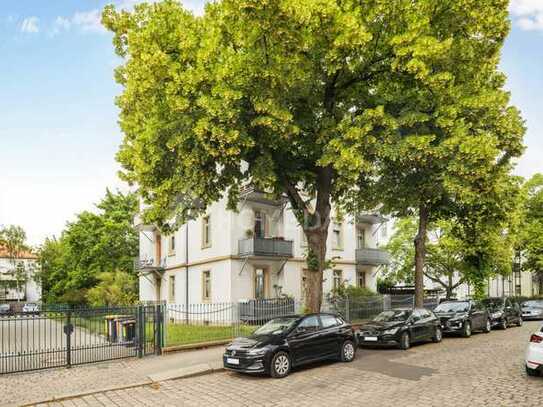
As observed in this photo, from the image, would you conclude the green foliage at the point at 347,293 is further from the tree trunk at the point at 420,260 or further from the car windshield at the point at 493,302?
the car windshield at the point at 493,302

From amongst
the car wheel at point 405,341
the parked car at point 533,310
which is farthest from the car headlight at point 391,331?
the parked car at point 533,310

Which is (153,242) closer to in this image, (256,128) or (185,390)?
(256,128)

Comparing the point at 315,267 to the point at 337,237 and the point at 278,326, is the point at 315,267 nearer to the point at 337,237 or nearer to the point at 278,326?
the point at 278,326

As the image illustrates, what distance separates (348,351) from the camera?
567 inches

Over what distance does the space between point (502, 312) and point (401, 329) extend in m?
10.9

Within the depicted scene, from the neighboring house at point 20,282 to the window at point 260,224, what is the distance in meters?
44.2

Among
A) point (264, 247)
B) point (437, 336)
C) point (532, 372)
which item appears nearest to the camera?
point (532, 372)

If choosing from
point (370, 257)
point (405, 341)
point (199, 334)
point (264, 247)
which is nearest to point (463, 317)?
point (405, 341)

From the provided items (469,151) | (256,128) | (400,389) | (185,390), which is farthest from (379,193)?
(185,390)

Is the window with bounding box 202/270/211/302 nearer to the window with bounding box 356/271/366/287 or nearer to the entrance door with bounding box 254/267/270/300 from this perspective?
the entrance door with bounding box 254/267/270/300

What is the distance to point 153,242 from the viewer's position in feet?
128

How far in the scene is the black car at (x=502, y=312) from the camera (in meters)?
24.1

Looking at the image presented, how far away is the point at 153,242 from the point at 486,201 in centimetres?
2565

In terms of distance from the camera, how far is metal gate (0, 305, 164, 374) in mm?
14047
